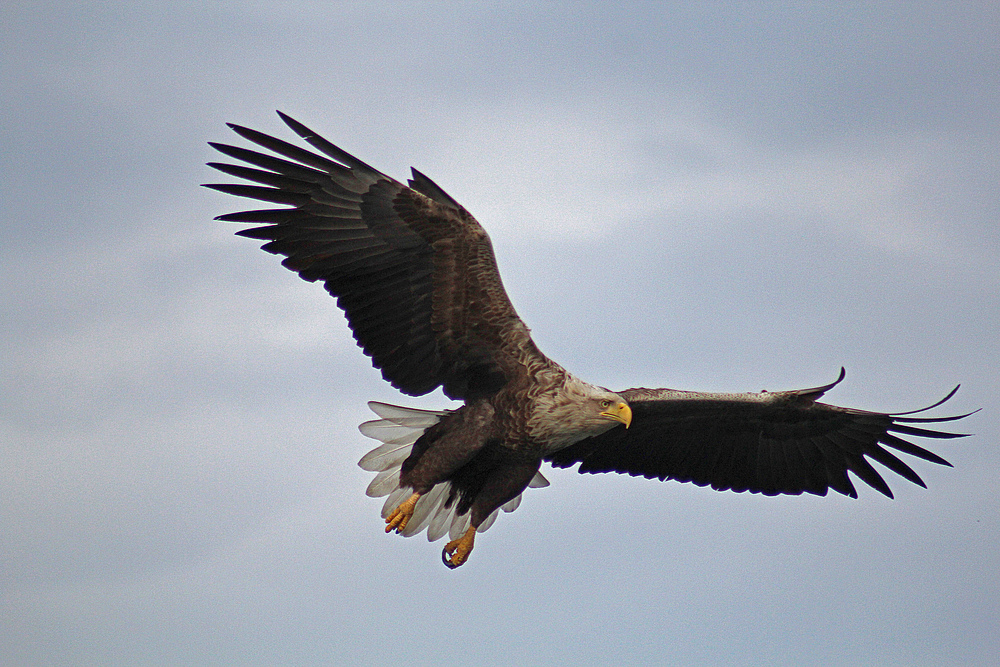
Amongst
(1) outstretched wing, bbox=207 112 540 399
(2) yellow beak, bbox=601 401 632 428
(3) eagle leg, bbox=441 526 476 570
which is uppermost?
(1) outstretched wing, bbox=207 112 540 399

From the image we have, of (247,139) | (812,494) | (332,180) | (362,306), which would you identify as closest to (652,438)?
(812,494)

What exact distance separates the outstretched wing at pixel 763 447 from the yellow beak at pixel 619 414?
1.07 m

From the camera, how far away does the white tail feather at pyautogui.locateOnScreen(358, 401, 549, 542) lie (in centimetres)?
760

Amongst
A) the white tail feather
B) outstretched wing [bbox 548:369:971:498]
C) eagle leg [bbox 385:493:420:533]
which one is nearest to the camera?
eagle leg [bbox 385:493:420:533]

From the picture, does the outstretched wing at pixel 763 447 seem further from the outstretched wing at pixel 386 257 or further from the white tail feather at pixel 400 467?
the outstretched wing at pixel 386 257

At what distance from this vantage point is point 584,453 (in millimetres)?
8164

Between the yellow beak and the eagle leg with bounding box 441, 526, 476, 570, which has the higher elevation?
the yellow beak

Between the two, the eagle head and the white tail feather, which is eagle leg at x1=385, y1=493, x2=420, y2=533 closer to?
the white tail feather

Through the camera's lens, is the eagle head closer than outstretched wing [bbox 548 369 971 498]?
Yes

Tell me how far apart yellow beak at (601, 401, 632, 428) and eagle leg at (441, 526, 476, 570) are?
1.25 meters

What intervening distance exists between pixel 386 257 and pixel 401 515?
5.40 ft

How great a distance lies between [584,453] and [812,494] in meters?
1.83

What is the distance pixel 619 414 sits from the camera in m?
6.70

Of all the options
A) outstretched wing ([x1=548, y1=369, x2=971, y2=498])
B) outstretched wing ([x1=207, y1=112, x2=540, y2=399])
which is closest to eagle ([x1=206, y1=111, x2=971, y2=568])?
outstretched wing ([x1=207, y1=112, x2=540, y2=399])
